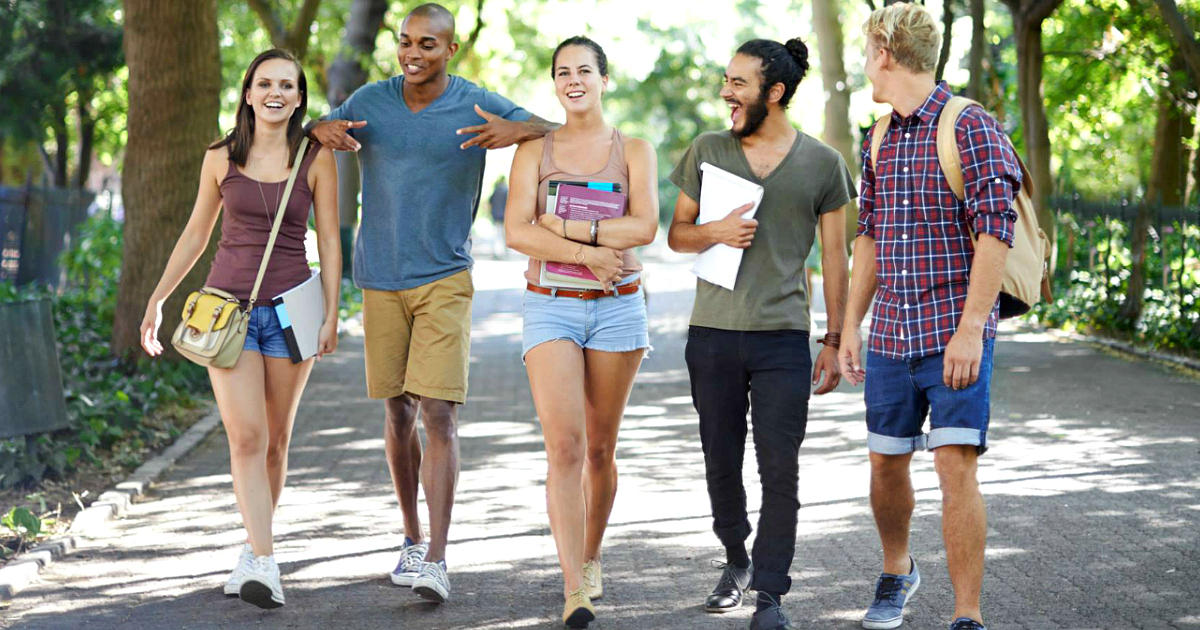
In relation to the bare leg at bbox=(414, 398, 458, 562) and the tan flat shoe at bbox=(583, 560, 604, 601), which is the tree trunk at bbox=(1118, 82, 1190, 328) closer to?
the tan flat shoe at bbox=(583, 560, 604, 601)

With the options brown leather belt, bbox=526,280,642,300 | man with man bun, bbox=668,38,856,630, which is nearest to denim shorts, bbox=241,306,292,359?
brown leather belt, bbox=526,280,642,300

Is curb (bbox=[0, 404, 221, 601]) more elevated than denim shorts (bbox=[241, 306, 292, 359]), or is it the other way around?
denim shorts (bbox=[241, 306, 292, 359])

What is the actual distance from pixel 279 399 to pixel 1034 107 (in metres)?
16.1

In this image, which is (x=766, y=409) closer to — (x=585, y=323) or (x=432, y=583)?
(x=585, y=323)

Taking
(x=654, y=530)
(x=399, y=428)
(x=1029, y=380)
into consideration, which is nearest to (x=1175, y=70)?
(x=1029, y=380)

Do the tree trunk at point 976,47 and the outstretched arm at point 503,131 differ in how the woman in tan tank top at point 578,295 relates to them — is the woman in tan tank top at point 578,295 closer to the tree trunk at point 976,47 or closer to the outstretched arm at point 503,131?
the outstretched arm at point 503,131

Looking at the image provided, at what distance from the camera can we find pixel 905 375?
511 cm

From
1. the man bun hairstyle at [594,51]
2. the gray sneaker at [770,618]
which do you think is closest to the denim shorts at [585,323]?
the man bun hairstyle at [594,51]

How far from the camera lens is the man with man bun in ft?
17.5

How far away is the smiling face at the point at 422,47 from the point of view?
19.4ft

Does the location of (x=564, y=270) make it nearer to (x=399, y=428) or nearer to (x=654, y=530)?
(x=399, y=428)

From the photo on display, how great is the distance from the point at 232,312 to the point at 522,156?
126cm

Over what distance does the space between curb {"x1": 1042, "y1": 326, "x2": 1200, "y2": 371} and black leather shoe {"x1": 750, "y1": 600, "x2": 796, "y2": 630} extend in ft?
30.9

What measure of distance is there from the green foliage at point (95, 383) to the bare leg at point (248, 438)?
9.22 feet
